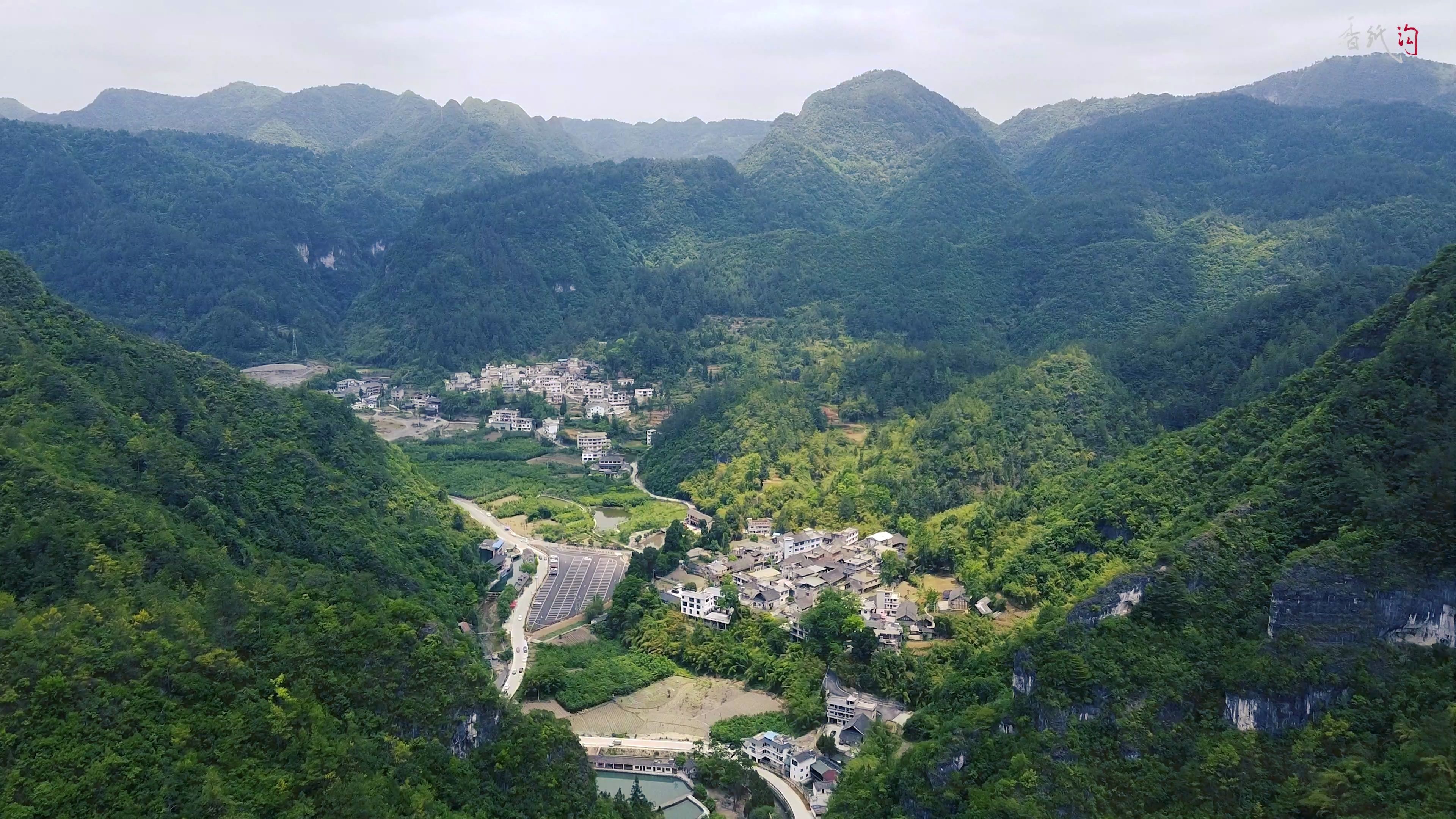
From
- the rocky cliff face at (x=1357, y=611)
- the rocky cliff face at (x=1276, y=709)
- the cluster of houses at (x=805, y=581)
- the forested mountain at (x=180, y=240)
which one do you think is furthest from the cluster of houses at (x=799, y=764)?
the forested mountain at (x=180, y=240)

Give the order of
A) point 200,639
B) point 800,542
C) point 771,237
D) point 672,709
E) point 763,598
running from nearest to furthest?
point 200,639 → point 672,709 → point 763,598 → point 800,542 → point 771,237

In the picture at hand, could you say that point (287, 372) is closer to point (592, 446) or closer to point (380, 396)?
point (380, 396)

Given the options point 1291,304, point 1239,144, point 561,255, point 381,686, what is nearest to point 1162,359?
point 1291,304

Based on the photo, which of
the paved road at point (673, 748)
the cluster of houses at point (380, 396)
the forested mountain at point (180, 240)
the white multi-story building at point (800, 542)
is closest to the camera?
the paved road at point (673, 748)

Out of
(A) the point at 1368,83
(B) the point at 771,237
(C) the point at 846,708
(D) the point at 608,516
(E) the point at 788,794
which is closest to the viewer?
(E) the point at 788,794

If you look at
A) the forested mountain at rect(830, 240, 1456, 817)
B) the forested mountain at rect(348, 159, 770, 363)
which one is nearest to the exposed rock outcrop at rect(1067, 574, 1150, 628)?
the forested mountain at rect(830, 240, 1456, 817)

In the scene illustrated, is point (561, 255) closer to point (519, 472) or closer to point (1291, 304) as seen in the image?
point (519, 472)

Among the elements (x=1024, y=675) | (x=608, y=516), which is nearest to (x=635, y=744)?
(x=1024, y=675)

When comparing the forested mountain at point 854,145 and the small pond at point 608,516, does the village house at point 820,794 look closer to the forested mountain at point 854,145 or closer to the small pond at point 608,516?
the small pond at point 608,516
